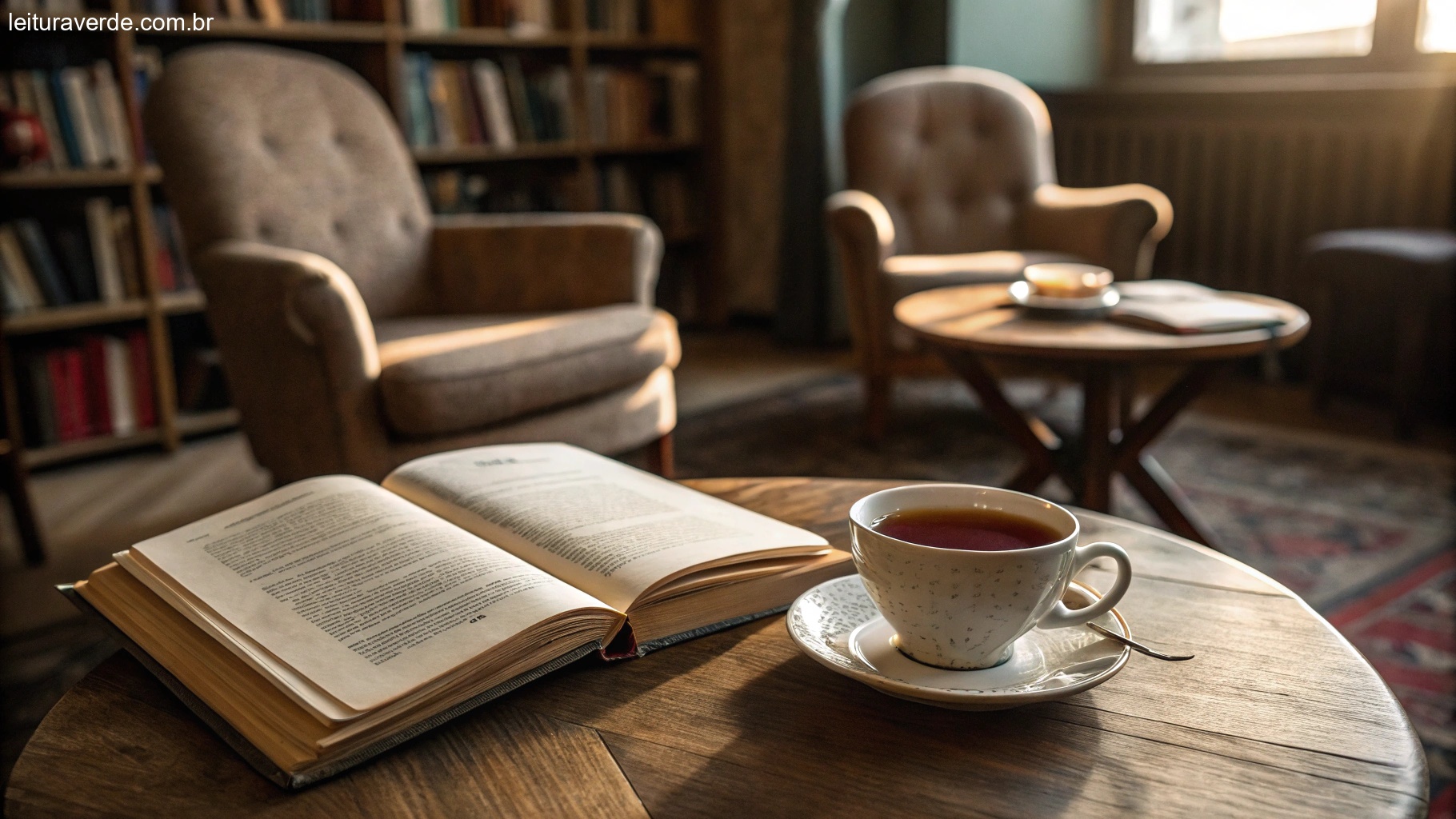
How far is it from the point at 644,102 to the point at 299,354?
2435 mm

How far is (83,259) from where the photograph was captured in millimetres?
2664

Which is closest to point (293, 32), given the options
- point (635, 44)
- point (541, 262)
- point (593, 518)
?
point (541, 262)

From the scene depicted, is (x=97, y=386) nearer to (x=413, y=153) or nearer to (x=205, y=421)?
(x=205, y=421)

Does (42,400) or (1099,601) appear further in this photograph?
(42,400)

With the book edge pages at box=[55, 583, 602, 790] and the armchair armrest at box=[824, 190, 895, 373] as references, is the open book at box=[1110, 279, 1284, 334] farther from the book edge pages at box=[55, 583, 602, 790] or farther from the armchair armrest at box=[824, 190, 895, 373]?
the book edge pages at box=[55, 583, 602, 790]

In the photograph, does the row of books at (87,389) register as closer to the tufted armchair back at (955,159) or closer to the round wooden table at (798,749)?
the tufted armchair back at (955,159)

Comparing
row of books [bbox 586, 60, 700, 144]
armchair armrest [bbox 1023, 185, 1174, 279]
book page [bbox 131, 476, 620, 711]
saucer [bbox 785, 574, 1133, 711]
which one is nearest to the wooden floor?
armchair armrest [bbox 1023, 185, 1174, 279]

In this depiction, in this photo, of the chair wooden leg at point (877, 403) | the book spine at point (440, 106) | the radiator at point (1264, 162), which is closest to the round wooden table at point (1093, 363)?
the chair wooden leg at point (877, 403)

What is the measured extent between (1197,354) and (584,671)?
1.36 metres

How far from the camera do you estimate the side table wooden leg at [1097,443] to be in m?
1.87

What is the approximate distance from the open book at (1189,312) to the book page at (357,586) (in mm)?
1372

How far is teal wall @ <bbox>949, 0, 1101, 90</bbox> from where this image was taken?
3.77 metres

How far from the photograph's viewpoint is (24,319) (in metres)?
2.57

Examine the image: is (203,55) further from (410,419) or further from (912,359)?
(912,359)
